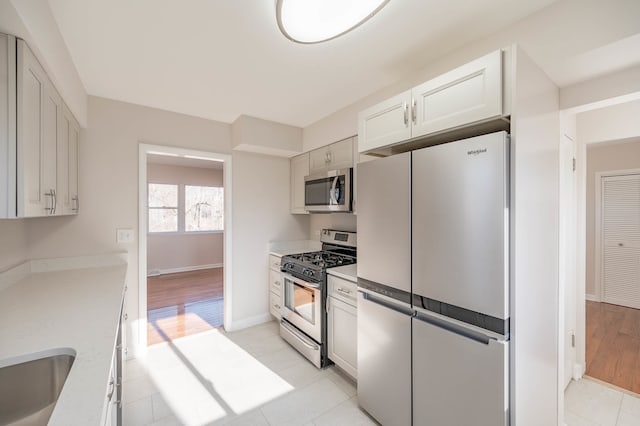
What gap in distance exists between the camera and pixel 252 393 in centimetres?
211

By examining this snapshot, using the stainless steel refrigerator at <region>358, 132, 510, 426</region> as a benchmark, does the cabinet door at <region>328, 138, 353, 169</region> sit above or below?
above

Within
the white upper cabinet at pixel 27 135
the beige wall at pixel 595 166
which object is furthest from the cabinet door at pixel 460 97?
the beige wall at pixel 595 166

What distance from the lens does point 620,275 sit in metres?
4.07

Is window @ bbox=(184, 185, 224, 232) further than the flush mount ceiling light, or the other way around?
window @ bbox=(184, 185, 224, 232)

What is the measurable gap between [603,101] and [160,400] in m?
3.56

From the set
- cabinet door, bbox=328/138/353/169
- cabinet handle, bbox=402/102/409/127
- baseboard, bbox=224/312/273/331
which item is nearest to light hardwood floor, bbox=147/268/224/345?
baseboard, bbox=224/312/273/331

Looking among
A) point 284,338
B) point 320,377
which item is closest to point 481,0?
point 320,377

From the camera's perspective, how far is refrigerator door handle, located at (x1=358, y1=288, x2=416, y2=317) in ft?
5.22

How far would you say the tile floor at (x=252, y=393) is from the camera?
1.86 meters

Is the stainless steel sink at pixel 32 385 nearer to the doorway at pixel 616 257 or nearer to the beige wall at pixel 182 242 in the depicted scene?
the doorway at pixel 616 257

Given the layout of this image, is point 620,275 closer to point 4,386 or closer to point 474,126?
point 474,126

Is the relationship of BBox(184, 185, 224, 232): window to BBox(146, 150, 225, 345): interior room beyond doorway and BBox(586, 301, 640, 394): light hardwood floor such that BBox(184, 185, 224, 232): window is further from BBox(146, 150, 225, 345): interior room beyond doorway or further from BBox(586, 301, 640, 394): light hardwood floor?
BBox(586, 301, 640, 394): light hardwood floor

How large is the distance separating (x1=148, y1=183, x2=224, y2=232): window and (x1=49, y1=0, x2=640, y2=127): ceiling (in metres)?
3.78

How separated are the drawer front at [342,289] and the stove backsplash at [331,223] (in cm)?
85
